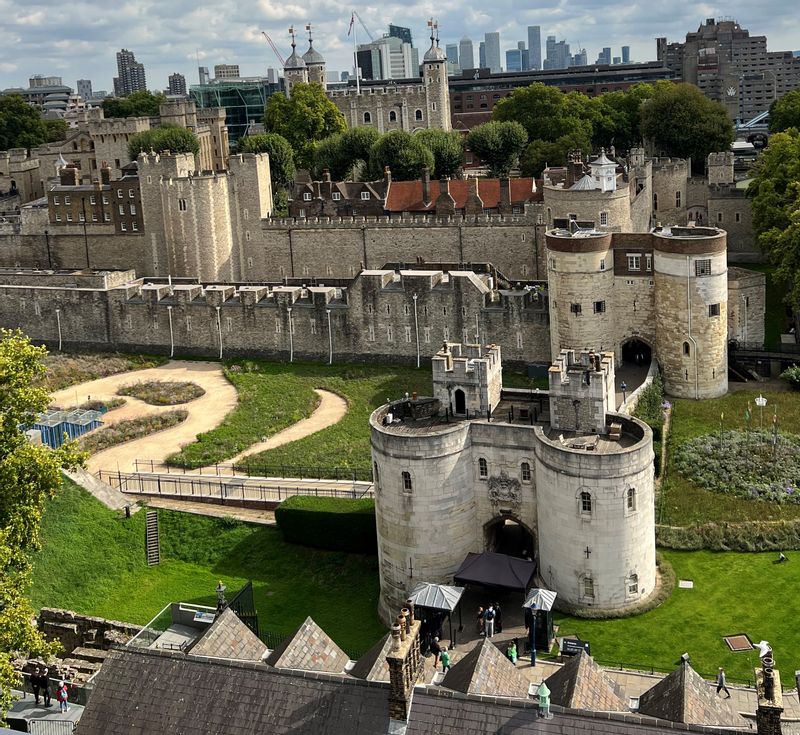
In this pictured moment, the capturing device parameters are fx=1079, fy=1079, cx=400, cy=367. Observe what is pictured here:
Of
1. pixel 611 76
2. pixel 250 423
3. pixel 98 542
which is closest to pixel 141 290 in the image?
pixel 250 423

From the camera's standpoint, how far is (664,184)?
76938 millimetres

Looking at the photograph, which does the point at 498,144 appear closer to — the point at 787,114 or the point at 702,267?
the point at 787,114

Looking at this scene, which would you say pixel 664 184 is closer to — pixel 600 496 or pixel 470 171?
pixel 470 171

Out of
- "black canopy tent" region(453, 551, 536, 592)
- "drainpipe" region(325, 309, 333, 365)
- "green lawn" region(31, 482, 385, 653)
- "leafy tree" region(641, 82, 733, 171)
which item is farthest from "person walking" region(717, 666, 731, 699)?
"leafy tree" region(641, 82, 733, 171)

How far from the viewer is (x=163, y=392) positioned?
59.4 metres

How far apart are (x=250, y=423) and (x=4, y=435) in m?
22.2

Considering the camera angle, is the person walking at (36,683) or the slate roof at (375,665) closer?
the slate roof at (375,665)

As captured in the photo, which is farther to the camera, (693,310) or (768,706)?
(693,310)

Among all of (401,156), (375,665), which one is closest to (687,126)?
(401,156)

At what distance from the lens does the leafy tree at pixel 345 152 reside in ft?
291

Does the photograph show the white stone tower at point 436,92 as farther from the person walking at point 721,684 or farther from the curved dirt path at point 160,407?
the person walking at point 721,684

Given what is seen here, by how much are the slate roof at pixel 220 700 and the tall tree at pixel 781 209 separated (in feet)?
131

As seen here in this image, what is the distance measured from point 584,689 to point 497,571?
433 inches

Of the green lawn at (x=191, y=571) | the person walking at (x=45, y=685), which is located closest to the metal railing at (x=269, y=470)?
the green lawn at (x=191, y=571)
